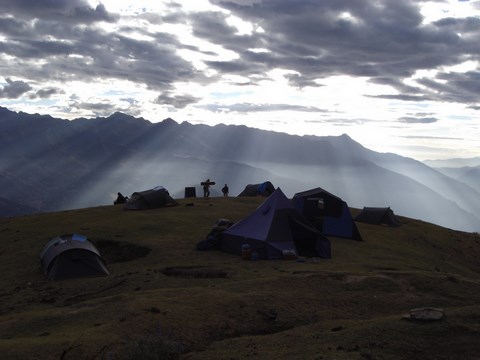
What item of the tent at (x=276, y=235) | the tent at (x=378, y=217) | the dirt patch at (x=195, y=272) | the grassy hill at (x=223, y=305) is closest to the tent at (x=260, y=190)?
the tent at (x=378, y=217)

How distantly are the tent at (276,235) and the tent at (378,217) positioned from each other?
20.9m

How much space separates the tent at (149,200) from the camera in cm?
4816

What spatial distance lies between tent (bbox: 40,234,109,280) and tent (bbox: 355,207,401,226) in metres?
31.6

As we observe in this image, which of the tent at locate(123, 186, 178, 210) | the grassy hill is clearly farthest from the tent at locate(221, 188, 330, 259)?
the tent at locate(123, 186, 178, 210)

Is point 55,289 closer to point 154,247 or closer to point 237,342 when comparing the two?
point 154,247

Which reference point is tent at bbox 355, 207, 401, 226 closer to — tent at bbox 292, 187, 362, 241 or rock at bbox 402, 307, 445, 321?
tent at bbox 292, 187, 362, 241

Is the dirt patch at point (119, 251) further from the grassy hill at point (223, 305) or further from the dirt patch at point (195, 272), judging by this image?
the dirt patch at point (195, 272)

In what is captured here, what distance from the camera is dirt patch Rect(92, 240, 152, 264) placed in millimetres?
31188

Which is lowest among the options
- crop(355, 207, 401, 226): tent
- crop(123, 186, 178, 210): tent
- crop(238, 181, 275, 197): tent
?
crop(355, 207, 401, 226): tent

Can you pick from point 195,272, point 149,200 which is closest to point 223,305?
point 195,272

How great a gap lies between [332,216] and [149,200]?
1758 centimetres

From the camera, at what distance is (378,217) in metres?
51.7

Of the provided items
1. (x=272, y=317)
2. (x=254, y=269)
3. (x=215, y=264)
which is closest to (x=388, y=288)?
(x=272, y=317)

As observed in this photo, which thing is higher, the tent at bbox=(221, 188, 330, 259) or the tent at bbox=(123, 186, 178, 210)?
the tent at bbox=(123, 186, 178, 210)
